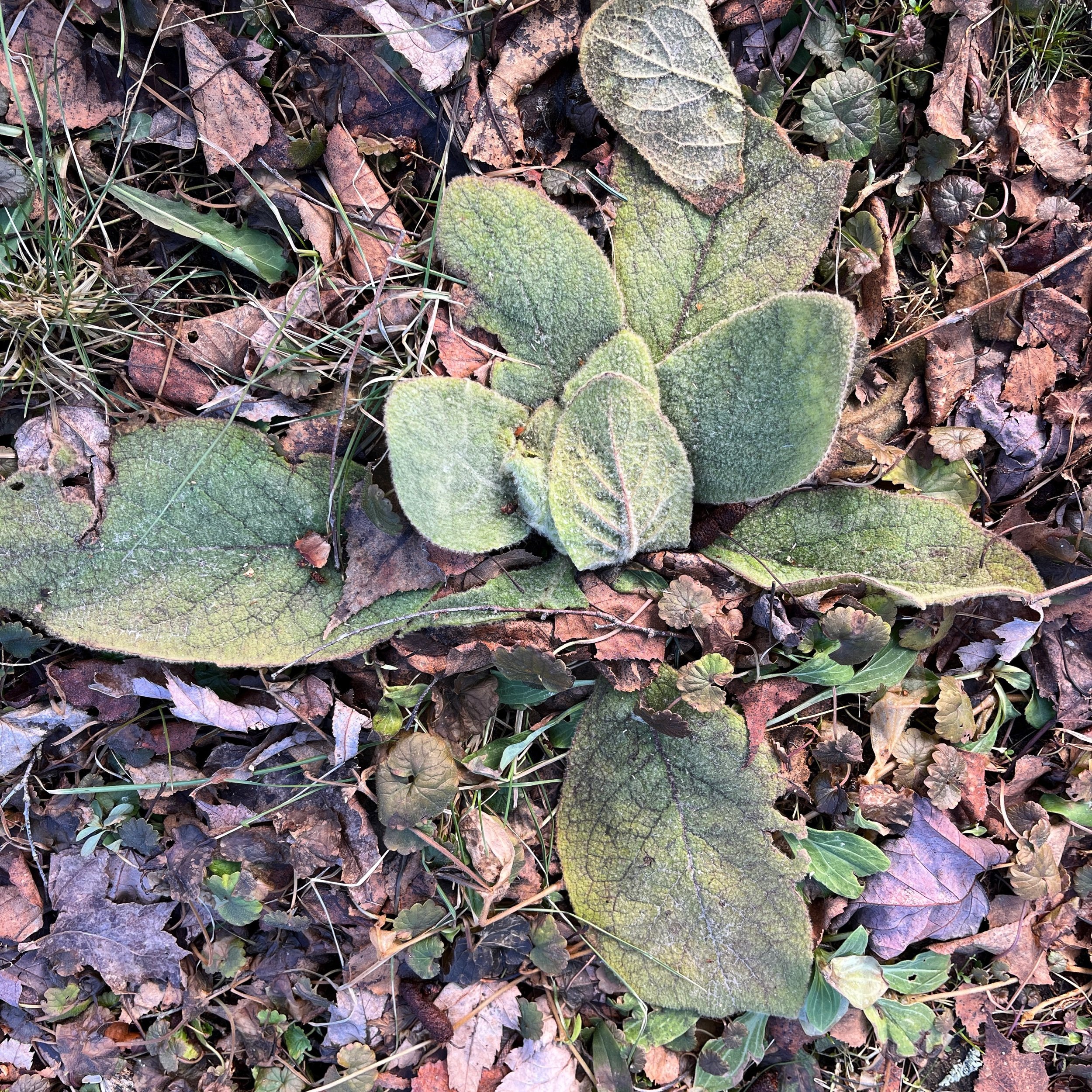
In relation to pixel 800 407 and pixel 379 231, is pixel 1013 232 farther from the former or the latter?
pixel 379 231

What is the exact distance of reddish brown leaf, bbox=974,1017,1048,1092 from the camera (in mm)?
1896

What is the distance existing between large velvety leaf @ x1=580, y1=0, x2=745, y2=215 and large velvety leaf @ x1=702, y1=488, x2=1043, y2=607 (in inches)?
27.3

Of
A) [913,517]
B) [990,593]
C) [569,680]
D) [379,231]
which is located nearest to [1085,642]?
[990,593]

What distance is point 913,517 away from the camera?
62.7 inches

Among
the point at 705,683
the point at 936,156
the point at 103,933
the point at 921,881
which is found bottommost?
the point at 103,933

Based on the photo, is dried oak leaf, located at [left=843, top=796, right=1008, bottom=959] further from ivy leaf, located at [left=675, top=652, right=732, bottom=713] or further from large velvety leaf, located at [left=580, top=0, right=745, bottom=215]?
large velvety leaf, located at [left=580, top=0, right=745, bottom=215]

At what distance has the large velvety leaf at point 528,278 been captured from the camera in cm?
159

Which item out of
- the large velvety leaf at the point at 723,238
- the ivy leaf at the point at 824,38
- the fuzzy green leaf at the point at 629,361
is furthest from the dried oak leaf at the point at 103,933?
the ivy leaf at the point at 824,38

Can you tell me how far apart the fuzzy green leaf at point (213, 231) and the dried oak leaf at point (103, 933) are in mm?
1464

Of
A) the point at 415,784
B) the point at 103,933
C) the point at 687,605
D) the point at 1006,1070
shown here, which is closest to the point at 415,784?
the point at 415,784

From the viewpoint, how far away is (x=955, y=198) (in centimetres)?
174

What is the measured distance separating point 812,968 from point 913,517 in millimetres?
1068

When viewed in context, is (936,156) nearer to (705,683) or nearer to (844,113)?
(844,113)

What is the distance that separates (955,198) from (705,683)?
125cm
